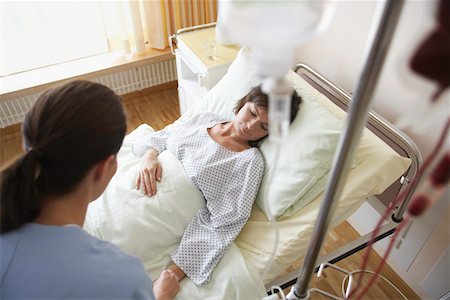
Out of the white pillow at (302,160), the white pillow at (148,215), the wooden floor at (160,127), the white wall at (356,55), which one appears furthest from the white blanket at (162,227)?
the white wall at (356,55)

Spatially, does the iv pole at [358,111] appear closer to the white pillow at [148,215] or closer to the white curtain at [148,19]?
the white pillow at [148,215]

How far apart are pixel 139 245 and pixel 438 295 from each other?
1355mm

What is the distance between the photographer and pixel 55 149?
0.78m

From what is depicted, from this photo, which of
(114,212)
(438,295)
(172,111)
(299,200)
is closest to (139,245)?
(114,212)

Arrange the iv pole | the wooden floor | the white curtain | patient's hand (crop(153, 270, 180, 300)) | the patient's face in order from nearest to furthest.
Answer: the iv pole, patient's hand (crop(153, 270, 180, 300)), the patient's face, the wooden floor, the white curtain

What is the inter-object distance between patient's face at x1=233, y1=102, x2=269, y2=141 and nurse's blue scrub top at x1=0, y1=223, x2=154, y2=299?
2.56 feet

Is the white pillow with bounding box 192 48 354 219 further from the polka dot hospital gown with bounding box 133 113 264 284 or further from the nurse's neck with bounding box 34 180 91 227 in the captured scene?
the nurse's neck with bounding box 34 180 91 227

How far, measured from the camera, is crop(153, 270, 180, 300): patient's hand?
3.96ft

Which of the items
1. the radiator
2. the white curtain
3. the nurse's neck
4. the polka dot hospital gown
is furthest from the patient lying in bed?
the radiator

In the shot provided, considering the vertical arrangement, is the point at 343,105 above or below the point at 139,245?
above

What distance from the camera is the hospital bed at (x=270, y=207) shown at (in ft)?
4.23

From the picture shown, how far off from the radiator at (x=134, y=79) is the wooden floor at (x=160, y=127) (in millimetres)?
78

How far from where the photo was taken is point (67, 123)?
0.79m

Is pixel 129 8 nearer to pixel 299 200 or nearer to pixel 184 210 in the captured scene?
pixel 184 210
